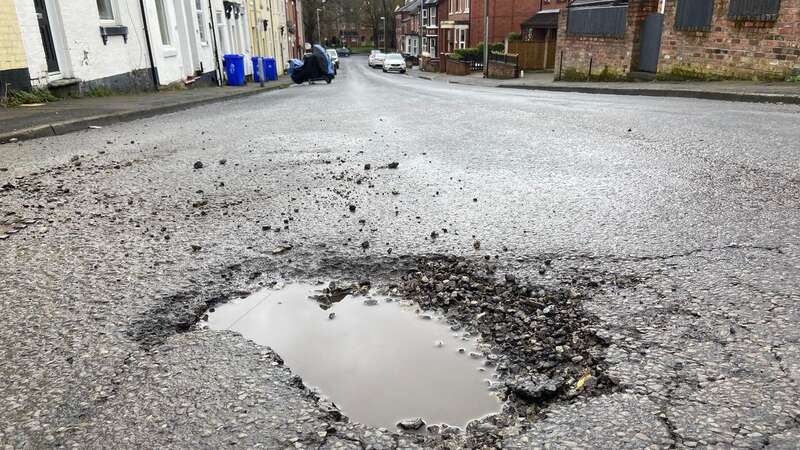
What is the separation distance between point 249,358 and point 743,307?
2.24m

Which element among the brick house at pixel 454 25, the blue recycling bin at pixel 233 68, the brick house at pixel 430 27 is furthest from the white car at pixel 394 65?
the blue recycling bin at pixel 233 68

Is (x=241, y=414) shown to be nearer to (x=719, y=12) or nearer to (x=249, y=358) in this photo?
(x=249, y=358)

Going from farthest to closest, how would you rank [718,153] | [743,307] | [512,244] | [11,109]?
[11,109], [718,153], [512,244], [743,307]

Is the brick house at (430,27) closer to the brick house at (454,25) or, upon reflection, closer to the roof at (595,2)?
the brick house at (454,25)

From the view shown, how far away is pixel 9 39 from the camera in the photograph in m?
10.2

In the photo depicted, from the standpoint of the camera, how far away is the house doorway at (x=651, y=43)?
17688mm

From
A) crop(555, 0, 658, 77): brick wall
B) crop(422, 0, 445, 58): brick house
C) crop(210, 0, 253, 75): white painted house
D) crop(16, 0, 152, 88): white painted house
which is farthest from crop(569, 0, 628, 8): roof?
crop(422, 0, 445, 58): brick house

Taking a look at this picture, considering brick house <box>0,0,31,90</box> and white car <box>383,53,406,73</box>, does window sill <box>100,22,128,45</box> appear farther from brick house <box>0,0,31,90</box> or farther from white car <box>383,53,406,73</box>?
white car <box>383,53,406,73</box>

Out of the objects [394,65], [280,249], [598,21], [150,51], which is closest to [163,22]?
[150,51]

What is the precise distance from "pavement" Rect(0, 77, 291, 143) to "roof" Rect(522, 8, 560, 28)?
28971mm

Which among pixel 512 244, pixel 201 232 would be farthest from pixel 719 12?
pixel 201 232

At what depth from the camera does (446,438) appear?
183 centimetres

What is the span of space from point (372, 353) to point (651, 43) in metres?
19.0

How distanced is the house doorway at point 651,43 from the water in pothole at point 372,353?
59.4 feet
